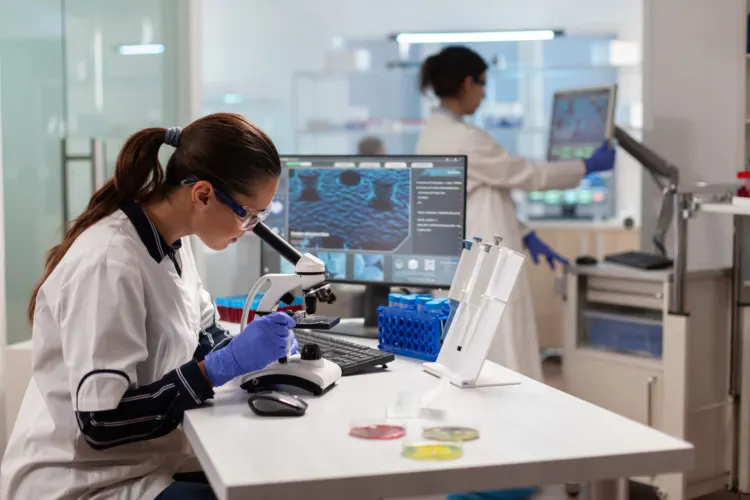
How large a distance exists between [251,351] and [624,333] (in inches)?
78.6

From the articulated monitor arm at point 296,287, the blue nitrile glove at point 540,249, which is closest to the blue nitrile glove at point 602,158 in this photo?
the blue nitrile glove at point 540,249

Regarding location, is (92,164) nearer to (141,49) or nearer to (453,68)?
(141,49)

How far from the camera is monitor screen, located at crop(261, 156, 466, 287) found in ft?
7.45

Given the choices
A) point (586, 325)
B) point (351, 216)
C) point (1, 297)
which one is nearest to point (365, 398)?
point (351, 216)

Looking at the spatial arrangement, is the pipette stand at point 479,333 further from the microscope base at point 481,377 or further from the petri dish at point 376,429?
the petri dish at point 376,429

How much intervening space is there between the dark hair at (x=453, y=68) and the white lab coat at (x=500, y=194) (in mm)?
85

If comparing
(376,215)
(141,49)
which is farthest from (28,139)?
(376,215)

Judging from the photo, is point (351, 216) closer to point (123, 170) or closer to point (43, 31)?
point (123, 170)

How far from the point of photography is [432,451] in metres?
1.25

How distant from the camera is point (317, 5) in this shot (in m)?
7.45

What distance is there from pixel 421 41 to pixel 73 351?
18.9 feet

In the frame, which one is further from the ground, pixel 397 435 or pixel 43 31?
pixel 43 31

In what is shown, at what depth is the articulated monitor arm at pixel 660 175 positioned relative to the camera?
312 centimetres

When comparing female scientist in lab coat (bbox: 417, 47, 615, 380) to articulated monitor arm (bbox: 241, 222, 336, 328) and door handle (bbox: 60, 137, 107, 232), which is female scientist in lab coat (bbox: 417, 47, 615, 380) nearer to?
door handle (bbox: 60, 137, 107, 232)
